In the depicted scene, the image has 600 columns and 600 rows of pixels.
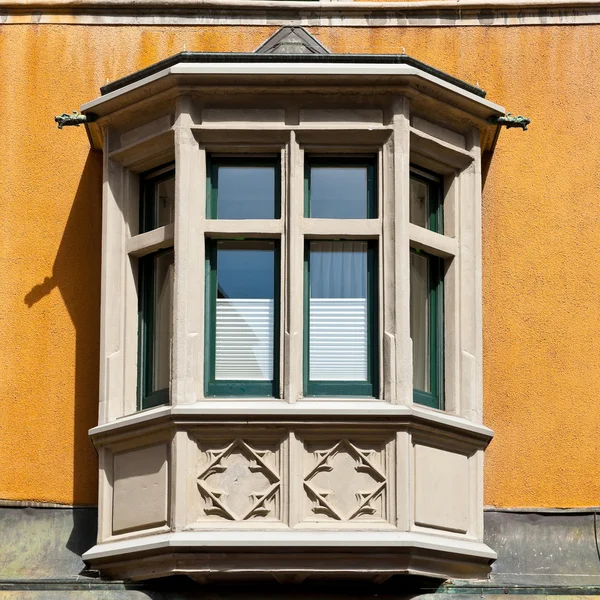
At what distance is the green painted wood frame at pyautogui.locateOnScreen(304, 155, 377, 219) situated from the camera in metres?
15.5

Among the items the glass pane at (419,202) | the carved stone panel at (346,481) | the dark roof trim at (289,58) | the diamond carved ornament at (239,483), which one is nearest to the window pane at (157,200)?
the dark roof trim at (289,58)

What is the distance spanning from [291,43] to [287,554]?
3918 millimetres

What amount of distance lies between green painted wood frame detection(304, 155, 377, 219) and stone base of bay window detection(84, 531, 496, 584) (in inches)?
97.3

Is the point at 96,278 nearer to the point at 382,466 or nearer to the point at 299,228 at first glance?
the point at 299,228

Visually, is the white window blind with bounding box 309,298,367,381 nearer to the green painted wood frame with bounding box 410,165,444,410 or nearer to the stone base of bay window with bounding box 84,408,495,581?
the stone base of bay window with bounding box 84,408,495,581

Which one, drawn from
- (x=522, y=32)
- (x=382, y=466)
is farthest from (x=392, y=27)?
(x=382, y=466)

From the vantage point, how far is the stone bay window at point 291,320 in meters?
14.6

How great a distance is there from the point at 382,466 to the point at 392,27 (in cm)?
402

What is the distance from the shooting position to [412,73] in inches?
604

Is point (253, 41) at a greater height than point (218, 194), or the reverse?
point (253, 41)

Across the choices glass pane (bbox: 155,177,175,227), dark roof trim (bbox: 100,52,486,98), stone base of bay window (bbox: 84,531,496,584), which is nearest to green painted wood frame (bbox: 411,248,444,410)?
stone base of bay window (bbox: 84,531,496,584)

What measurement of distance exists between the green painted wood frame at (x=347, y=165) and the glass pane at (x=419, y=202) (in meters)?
0.41

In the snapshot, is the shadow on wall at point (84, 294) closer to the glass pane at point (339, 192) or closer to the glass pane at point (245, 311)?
the glass pane at point (245, 311)

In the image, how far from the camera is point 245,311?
1534cm
